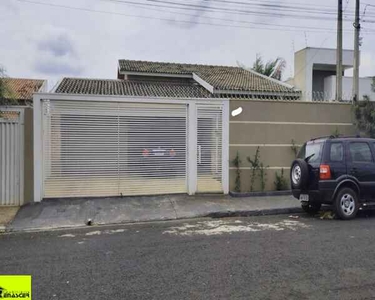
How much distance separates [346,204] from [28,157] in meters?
8.10

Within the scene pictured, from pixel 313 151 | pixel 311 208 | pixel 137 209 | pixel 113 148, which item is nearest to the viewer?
pixel 313 151

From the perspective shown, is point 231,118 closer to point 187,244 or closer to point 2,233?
point 187,244

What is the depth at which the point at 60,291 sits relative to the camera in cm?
462

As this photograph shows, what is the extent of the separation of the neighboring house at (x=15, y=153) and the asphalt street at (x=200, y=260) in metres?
2.72

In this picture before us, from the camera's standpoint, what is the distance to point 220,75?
2216cm

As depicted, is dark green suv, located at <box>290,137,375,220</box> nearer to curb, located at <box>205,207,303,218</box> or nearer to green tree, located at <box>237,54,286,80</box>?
curb, located at <box>205,207,303,218</box>

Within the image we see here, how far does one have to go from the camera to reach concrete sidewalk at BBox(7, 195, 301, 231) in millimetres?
9039

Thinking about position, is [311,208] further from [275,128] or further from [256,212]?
[275,128]

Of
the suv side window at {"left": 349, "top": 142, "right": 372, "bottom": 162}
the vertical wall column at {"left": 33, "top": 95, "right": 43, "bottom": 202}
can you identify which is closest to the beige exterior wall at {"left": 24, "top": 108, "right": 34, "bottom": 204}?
the vertical wall column at {"left": 33, "top": 95, "right": 43, "bottom": 202}

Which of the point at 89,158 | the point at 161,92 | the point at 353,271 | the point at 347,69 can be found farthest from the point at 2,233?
the point at 347,69

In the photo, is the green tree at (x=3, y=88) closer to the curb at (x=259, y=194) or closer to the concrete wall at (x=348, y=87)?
the curb at (x=259, y=194)

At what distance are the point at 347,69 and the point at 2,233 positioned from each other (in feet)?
93.2

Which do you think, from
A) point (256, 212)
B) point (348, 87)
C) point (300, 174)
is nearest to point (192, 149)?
point (256, 212)

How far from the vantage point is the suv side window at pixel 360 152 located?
915 centimetres
